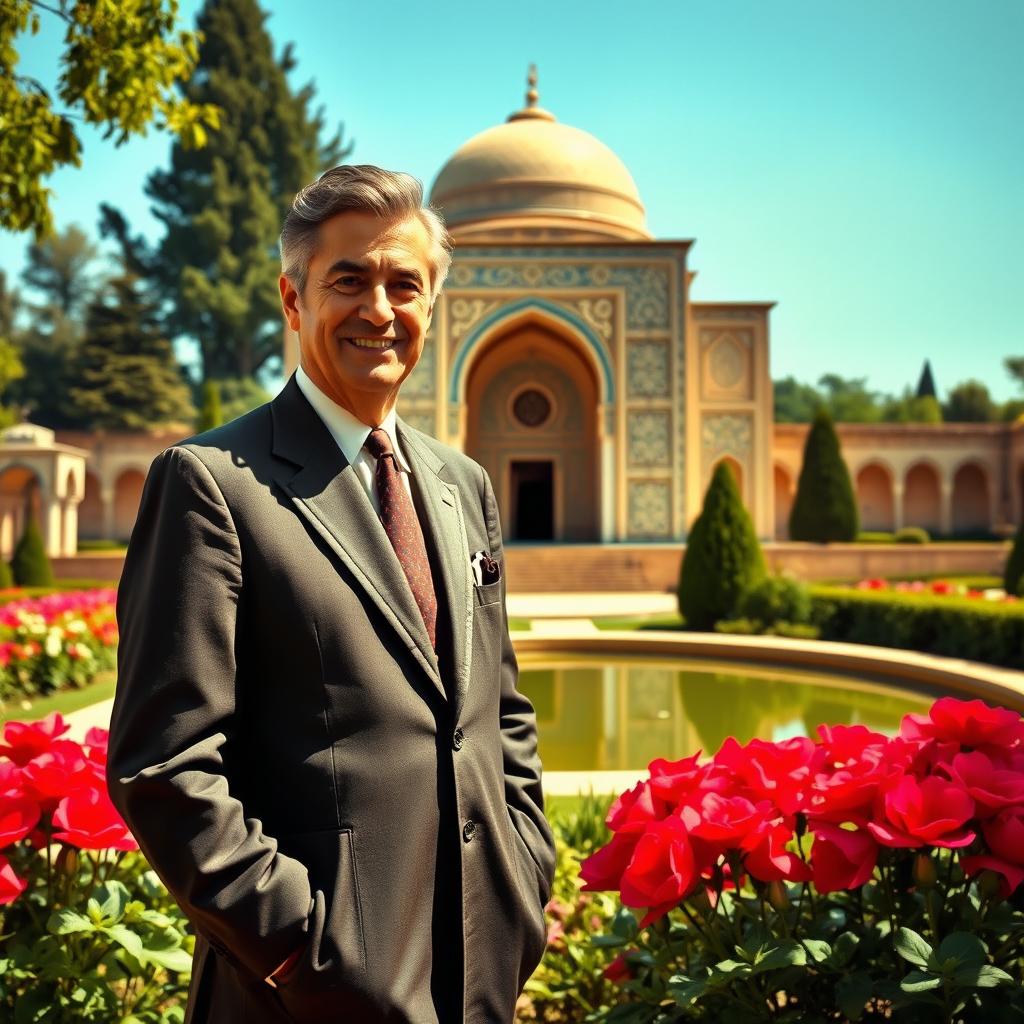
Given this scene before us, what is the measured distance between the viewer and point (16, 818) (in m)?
1.76

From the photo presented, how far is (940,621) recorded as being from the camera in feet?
28.1

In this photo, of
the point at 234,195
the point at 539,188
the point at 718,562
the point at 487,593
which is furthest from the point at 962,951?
the point at 234,195

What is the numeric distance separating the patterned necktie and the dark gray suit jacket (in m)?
0.03

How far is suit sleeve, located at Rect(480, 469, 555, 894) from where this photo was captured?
152cm

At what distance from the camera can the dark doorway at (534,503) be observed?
67.8 ft

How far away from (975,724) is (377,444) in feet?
4.28

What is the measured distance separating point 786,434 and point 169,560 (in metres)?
22.7

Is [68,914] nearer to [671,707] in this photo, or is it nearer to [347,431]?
[347,431]

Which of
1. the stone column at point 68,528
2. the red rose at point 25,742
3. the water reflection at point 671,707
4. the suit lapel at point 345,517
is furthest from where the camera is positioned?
the stone column at point 68,528

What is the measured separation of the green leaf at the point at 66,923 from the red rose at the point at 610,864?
37.5 inches

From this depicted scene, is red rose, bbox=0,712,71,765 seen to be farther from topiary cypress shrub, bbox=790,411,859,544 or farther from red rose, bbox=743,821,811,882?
topiary cypress shrub, bbox=790,411,859,544

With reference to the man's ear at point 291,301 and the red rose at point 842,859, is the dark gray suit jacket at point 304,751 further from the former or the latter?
the red rose at point 842,859

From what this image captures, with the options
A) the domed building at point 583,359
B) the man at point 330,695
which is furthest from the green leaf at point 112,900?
the domed building at point 583,359

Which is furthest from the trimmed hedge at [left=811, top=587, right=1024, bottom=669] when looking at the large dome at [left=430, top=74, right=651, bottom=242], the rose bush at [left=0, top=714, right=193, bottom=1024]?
the large dome at [left=430, top=74, right=651, bottom=242]
